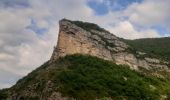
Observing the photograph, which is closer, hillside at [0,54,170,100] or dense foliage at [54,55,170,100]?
hillside at [0,54,170,100]

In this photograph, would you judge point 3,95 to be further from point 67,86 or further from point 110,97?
point 110,97

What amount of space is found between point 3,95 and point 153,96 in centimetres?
6451

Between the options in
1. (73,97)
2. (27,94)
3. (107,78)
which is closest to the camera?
(73,97)

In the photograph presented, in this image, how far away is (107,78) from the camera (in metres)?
197

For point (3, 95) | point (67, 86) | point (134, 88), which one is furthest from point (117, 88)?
point (3, 95)

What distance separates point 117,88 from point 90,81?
11.5 m

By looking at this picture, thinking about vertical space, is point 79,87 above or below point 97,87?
above

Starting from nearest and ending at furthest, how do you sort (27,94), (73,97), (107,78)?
(73,97), (27,94), (107,78)

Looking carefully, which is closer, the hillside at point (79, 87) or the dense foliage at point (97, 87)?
the hillside at point (79, 87)

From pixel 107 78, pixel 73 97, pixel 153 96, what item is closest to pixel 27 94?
pixel 73 97

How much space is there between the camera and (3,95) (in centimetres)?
19950

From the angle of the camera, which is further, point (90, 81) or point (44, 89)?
point (90, 81)

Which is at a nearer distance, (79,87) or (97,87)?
(79,87)

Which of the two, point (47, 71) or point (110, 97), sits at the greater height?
point (47, 71)
